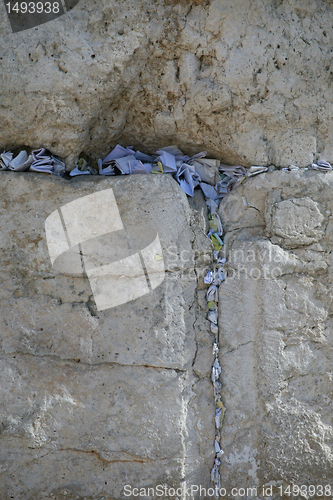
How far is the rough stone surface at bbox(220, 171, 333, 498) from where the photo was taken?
82.0 inches

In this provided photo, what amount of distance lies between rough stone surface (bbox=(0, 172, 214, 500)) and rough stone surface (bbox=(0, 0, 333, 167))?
0.30 meters

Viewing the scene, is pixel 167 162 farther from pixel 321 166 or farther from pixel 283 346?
pixel 283 346

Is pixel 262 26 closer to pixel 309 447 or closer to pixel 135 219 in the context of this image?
pixel 135 219

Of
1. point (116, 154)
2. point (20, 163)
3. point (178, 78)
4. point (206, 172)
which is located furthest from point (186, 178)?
point (20, 163)

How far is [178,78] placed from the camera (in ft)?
6.98

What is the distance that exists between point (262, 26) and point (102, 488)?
2.20m

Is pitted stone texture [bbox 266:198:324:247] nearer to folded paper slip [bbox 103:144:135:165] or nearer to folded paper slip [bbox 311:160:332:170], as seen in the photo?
folded paper slip [bbox 311:160:332:170]

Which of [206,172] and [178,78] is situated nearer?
[178,78]

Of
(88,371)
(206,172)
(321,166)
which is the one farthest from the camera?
(206,172)

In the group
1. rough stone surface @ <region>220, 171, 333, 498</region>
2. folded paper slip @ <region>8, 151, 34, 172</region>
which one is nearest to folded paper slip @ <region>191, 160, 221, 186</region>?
rough stone surface @ <region>220, 171, 333, 498</region>

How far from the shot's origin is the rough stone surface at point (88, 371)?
1997mm

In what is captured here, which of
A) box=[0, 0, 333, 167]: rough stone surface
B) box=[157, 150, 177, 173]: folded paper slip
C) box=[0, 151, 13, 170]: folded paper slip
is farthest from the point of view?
box=[157, 150, 177, 173]: folded paper slip

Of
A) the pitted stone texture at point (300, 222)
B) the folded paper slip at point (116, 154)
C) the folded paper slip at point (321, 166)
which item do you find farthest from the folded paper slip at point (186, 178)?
the folded paper slip at point (321, 166)

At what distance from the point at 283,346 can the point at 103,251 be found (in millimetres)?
945
